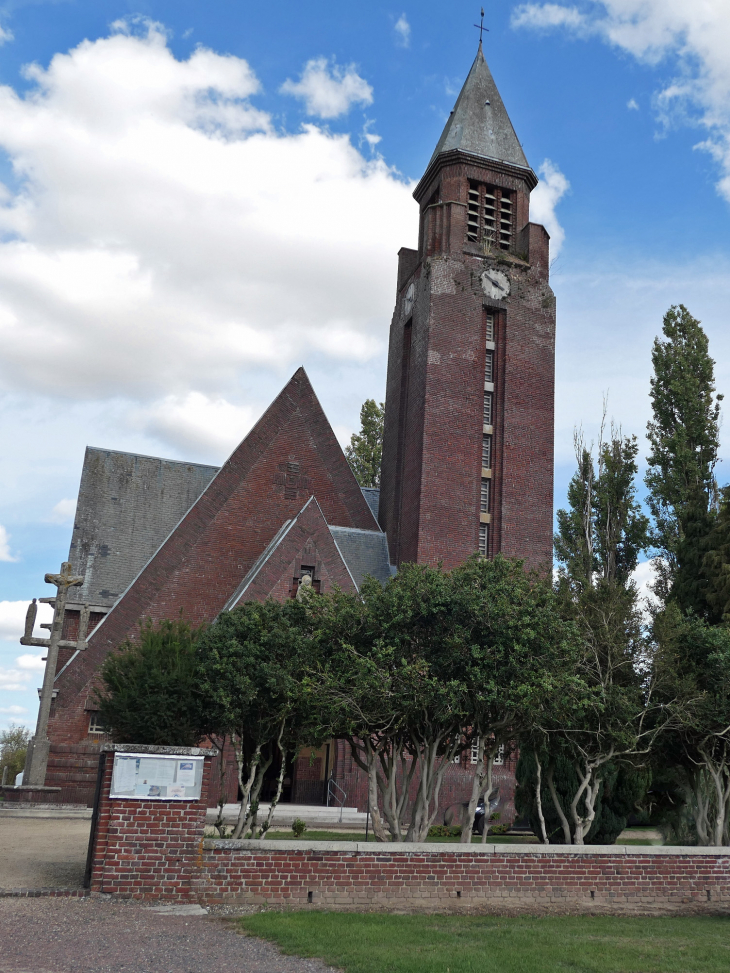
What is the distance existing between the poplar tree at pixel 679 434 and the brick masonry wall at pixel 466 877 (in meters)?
23.1

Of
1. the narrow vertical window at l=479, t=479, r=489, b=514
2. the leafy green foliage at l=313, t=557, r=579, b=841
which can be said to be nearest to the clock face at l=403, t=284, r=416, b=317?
the narrow vertical window at l=479, t=479, r=489, b=514

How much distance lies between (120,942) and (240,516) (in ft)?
81.1

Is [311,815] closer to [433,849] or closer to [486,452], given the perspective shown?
[433,849]

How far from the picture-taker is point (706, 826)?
17.3m

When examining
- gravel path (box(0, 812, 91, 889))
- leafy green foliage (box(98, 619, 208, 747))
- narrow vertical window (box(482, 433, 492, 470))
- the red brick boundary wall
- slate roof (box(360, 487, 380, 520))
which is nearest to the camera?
the red brick boundary wall

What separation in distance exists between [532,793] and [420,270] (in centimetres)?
2243

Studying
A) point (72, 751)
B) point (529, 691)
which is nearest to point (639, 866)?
point (529, 691)

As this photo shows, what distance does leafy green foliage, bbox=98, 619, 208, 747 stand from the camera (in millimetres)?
16406

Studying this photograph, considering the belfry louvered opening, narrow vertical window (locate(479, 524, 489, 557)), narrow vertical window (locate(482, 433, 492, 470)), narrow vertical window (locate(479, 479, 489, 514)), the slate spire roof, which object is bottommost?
narrow vertical window (locate(479, 524, 489, 557))

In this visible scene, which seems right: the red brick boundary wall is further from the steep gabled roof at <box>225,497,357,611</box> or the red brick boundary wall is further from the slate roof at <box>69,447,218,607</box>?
the slate roof at <box>69,447,218,607</box>

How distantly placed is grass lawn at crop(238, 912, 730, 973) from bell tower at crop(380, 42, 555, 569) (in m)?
19.9

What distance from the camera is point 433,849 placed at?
1218 centimetres

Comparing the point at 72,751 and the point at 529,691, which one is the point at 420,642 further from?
the point at 72,751

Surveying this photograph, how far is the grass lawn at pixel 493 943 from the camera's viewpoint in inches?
348
